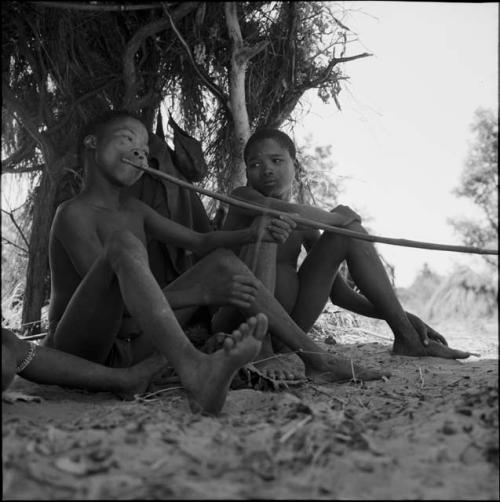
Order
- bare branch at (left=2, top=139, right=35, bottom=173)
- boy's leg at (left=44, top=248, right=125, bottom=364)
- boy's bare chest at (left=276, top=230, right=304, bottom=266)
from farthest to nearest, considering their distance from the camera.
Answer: bare branch at (left=2, top=139, right=35, bottom=173) → boy's bare chest at (left=276, top=230, right=304, bottom=266) → boy's leg at (left=44, top=248, right=125, bottom=364)

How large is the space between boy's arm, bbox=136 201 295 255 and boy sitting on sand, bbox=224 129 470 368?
0.12m

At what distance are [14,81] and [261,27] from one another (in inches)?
50.7

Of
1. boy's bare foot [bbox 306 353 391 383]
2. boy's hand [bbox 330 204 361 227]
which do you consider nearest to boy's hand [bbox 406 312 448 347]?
boy's hand [bbox 330 204 361 227]

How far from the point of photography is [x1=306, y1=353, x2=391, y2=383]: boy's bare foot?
2354 mm

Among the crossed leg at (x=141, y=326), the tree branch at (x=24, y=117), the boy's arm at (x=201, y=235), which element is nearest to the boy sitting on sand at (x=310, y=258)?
the boy's arm at (x=201, y=235)

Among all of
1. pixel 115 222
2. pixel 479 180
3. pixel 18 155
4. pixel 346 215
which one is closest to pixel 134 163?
pixel 115 222

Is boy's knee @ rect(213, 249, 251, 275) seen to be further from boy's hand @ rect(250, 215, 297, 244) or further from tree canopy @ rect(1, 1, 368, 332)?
tree canopy @ rect(1, 1, 368, 332)

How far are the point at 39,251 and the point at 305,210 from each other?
1686 millimetres

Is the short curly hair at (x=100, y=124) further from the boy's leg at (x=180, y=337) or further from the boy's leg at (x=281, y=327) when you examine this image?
the boy's leg at (x=180, y=337)

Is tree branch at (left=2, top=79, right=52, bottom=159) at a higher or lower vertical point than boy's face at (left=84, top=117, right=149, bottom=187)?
higher

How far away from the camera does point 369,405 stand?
192 centimetres

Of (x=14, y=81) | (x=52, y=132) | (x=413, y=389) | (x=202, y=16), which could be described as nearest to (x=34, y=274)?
(x=52, y=132)

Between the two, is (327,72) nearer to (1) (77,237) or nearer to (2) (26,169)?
(2) (26,169)

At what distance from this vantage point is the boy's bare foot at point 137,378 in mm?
2051
